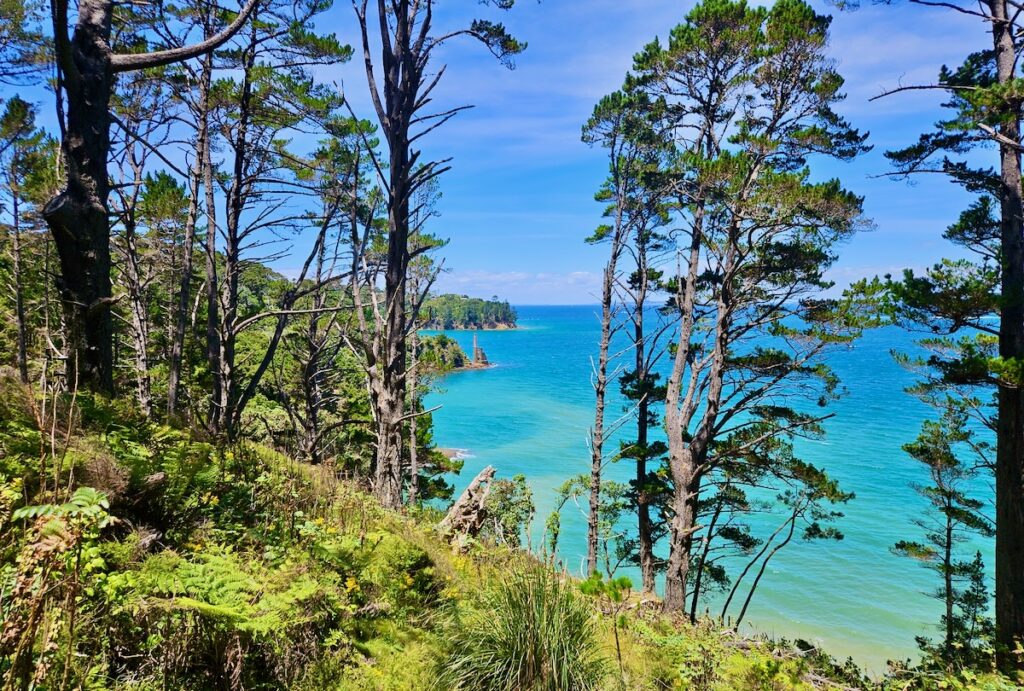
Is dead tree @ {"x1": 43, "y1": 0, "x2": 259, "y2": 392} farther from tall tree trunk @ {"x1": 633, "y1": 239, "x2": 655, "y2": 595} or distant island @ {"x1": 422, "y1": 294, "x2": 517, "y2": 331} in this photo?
distant island @ {"x1": 422, "y1": 294, "x2": 517, "y2": 331}

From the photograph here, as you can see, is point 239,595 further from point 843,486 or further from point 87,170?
point 843,486

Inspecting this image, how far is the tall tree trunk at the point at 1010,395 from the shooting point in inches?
266

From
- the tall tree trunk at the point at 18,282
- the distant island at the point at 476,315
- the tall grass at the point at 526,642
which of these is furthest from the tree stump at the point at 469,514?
the distant island at the point at 476,315

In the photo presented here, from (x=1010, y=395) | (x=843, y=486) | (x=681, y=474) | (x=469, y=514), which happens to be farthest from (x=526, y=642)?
(x=843, y=486)

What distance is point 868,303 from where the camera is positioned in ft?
31.7

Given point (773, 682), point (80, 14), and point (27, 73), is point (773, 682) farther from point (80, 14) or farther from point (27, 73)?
point (27, 73)

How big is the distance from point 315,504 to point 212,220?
15.3 feet

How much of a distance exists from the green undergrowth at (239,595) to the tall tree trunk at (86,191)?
0.67 meters

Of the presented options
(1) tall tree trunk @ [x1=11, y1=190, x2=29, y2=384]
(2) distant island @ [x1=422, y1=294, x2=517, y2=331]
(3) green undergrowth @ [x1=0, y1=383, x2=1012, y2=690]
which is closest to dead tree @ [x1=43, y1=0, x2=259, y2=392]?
(3) green undergrowth @ [x1=0, y1=383, x2=1012, y2=690]

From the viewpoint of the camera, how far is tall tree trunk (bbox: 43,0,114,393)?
9.72 feet

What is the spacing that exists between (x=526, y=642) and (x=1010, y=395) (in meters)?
8.30

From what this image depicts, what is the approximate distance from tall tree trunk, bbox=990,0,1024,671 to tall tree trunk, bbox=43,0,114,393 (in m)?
10.0

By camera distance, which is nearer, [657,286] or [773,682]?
→ [773,682]

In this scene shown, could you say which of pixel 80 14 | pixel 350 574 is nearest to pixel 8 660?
pixel 350 574
